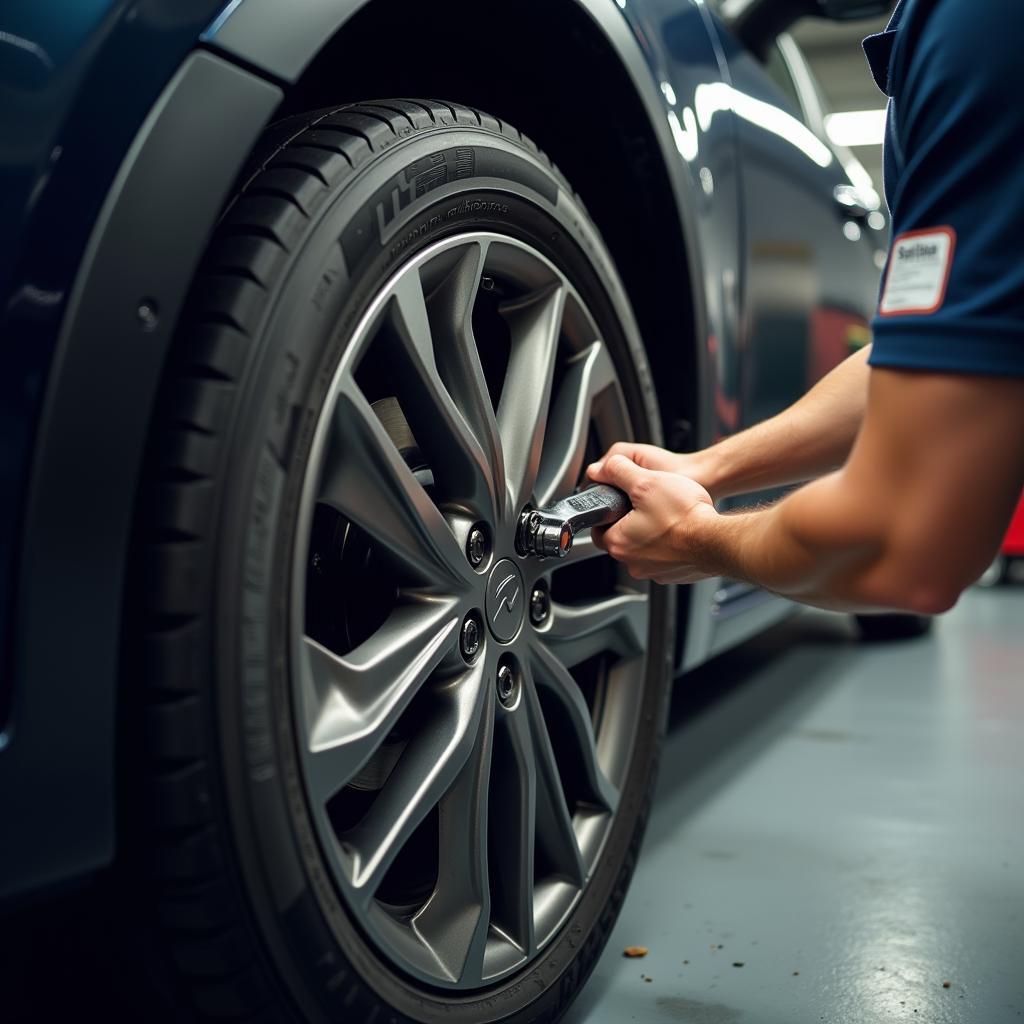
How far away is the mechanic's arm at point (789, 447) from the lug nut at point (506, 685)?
0.96ft

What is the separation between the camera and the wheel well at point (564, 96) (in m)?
1.07

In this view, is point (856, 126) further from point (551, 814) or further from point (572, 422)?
point (551, 814)

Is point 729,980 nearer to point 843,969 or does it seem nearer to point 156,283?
point 843,969

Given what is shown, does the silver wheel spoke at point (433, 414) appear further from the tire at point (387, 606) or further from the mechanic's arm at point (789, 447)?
the mechanic's arm at point (789, 447)

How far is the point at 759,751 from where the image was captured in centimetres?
205

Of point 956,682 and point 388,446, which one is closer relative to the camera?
point 388,446

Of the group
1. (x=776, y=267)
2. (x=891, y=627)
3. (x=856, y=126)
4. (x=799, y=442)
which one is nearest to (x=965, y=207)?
(x=799, y=442)

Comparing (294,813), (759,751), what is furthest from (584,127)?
(759,751)

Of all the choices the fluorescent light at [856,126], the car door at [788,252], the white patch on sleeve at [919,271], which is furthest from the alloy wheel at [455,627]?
the fluorescent light at [856,126]

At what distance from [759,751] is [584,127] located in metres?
1.21

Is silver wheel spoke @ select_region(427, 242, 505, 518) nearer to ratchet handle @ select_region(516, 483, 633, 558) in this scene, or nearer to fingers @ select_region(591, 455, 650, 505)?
ratchet handle @ select_region(516, 483, 633, 558)

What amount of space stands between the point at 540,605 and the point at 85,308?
571mm

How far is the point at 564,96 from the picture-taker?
1266 mm

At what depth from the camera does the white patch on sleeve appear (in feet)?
2.25
